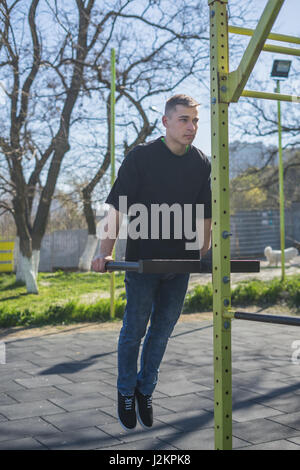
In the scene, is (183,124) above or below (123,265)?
above

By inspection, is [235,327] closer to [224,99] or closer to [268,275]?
[224,99]

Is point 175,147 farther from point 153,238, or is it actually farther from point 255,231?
point 255,231

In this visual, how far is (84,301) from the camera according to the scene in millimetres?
7750

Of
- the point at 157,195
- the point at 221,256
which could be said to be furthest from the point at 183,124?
the point at 221,256

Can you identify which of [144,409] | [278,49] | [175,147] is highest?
[278,49]

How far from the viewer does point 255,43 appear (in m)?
1.87

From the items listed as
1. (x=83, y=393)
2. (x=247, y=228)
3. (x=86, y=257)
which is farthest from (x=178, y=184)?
(x=247, y=228)

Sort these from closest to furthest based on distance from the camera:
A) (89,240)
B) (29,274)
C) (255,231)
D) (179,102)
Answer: (179,102) → (29,274) → (89,240) → (255,231)

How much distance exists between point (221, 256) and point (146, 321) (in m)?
0.61

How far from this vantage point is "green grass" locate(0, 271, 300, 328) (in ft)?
20.6

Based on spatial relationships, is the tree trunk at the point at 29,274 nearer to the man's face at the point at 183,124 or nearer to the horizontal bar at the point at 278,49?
the man's face at the point at 183,124

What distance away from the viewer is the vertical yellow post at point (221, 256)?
1978mm

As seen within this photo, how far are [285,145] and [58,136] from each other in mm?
5715

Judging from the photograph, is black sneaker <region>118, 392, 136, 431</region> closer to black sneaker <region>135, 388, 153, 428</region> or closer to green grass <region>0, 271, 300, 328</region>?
black sneaker <region>135, 388, 153, 428</region>
